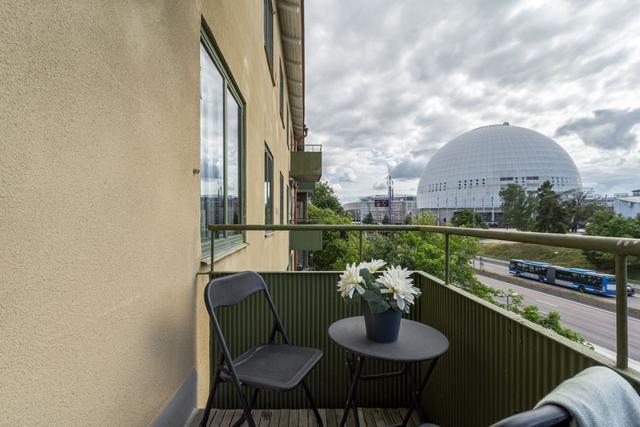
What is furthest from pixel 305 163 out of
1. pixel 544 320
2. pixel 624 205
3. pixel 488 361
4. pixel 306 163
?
pixel 624 205

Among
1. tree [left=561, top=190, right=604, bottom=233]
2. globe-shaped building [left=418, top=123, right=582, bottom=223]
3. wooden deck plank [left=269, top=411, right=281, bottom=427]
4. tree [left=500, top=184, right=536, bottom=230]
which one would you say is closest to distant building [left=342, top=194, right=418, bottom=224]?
globe-shaped building [left=418, top=123, right=582, bottom=223]

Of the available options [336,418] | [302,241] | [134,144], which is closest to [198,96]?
[134,144]

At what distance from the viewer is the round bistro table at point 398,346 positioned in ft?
4.88

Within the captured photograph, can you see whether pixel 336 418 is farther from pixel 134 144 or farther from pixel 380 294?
pixel 134 144

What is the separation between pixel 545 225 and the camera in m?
37.8

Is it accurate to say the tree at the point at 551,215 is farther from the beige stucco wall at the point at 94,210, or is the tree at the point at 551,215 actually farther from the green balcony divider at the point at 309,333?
the beige stucco wall at the point at 94,210

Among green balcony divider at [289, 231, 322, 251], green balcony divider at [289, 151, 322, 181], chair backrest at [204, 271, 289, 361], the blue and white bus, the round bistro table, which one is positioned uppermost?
green balcony divider at [289, 151, 322, 181]

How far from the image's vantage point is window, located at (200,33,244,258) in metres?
2.39

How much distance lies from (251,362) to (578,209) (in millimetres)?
45471

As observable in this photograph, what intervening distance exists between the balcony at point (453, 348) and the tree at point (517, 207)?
48.5 m

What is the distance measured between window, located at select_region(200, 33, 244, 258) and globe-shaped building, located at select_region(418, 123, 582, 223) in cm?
5671

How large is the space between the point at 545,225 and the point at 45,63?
46.7 metres

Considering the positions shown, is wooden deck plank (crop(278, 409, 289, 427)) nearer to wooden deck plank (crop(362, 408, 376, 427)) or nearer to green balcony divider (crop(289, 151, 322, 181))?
wooden deck plank (crop(362, 408, 376, 427))

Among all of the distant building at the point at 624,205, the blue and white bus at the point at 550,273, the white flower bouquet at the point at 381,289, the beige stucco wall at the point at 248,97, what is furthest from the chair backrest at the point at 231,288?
the distant building at the point at 624,205
